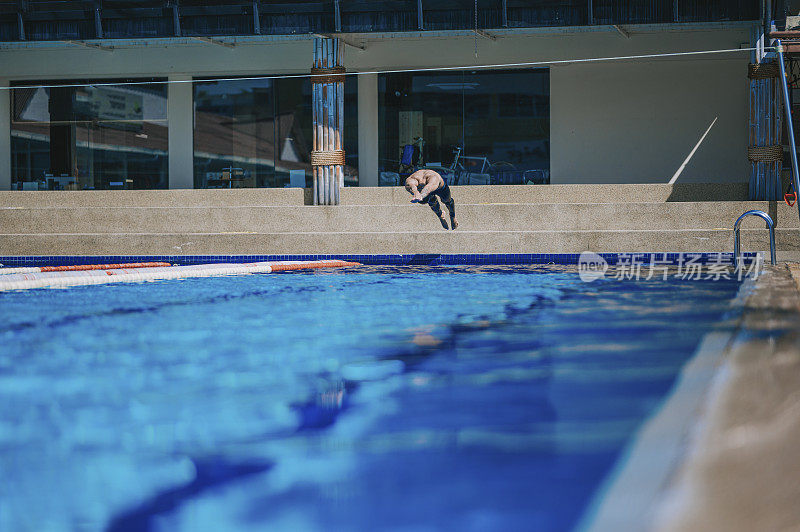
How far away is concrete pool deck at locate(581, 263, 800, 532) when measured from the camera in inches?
63.2

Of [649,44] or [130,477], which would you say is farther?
[649,44]

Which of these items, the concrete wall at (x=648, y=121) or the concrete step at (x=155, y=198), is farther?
the concrete wall at (x=648, y=121)

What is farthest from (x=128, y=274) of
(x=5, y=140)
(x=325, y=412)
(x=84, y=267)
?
(x=5, y=140)

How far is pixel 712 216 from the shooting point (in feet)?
37.2

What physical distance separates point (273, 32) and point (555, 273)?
21.5 feet

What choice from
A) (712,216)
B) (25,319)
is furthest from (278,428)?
(712,216)

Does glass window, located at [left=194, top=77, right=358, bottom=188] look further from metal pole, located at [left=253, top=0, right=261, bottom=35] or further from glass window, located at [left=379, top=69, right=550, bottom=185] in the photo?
metal pole, located at [left=253, top=0, right=261, bottom=35]

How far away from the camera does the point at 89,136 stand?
51.4 ft

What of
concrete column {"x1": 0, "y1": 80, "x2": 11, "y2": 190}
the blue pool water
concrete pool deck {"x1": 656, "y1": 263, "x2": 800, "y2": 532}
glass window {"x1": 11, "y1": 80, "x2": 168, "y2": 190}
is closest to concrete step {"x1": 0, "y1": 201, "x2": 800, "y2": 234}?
glass window {"x1": 11, "y1": 80, "x2": 168, "y2": 190}

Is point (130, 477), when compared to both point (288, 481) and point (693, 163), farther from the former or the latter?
point (693, 163)

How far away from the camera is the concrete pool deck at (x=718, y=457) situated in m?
1.60

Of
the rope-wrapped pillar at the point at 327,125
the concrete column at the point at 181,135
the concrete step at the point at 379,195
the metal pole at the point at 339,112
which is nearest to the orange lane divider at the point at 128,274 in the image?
the rope-wrapped pillar at the point at 327,125

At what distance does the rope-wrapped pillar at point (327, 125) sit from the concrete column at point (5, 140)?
22.7 feet

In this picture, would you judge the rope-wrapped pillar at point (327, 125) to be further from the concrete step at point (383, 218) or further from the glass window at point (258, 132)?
the glass window at point (258, 132)
